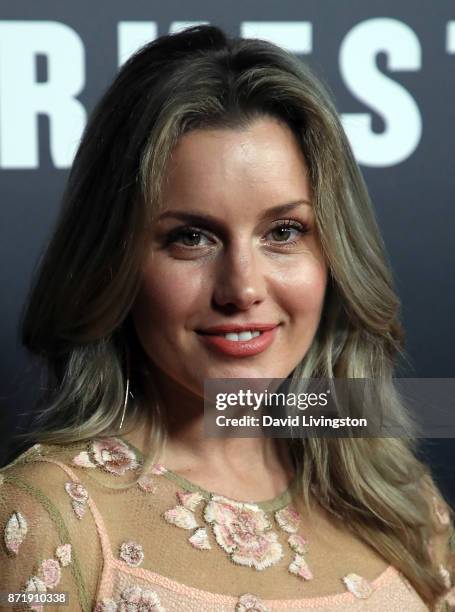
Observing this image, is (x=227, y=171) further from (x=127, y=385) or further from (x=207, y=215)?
(x=127, y=385)

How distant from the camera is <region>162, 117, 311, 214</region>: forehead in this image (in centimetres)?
138

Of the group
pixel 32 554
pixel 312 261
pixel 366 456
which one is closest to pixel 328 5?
pixel 312 261

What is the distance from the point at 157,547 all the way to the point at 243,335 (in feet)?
0.95

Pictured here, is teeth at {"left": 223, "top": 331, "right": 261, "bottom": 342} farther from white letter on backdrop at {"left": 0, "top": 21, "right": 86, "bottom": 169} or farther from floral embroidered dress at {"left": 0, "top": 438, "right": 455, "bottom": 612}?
white letter on backdrop at {"left": 0, "top": 21, "right": 86, "bottom": 169}

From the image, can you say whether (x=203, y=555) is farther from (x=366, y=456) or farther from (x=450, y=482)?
(x=450, y=482)

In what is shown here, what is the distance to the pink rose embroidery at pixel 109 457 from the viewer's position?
143 centimetres

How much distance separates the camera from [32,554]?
A: 131 cm

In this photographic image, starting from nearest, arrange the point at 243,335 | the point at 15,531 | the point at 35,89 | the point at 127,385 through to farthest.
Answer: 1. the point at 15,531
2. the point at 243,335
3. the point at 127,385
4. the point at 35,89

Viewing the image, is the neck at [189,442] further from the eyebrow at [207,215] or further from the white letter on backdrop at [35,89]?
the white letter on backdrop at [35,89]

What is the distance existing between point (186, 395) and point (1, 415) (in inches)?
23.3

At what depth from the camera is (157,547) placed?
1.39 metres

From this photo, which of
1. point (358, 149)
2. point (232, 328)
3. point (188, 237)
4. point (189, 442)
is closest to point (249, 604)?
point (189, 442)

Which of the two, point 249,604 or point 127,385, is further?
point 127,385
